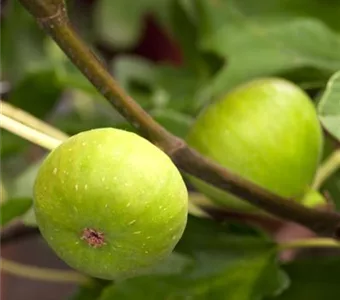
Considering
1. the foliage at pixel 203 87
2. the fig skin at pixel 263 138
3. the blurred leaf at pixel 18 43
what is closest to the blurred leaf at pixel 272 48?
the foliage at pixel 203 87

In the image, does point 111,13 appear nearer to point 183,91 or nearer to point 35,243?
point 183,91

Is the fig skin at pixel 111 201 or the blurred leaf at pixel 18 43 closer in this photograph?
the fig skin at pixel 111 201

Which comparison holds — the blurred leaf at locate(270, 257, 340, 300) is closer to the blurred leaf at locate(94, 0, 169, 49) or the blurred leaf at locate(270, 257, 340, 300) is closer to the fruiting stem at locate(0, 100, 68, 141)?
the fruiting stem at locate(0, 100, 68, 141)

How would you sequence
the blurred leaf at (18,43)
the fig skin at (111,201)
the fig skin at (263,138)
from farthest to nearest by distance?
the blurred leaf at (18,43)
the fig skin at (263,138)
the fig skin at (111,201)

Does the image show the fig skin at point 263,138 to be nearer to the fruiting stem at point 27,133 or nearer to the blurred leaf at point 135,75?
the fruiting stem at point 27,133

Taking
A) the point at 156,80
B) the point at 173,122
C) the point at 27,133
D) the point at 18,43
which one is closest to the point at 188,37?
the point at 156,80

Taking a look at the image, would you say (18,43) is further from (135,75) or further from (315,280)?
(315,280)

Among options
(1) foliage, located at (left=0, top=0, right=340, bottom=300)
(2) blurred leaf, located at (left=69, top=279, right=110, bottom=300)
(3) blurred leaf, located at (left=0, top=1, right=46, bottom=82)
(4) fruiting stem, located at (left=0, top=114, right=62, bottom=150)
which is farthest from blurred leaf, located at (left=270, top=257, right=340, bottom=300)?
(3) blurred leaf, located at (left=0, top=1, right=46, bottom=82)

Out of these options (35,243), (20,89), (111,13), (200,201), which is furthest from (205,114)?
(35,243)
